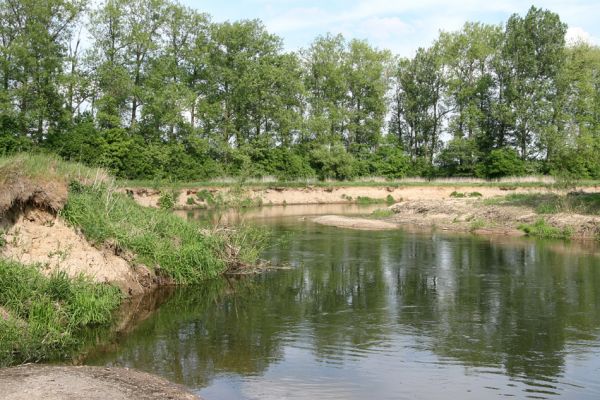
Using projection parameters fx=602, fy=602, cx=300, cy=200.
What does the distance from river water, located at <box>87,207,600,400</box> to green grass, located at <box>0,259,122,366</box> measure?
94 centimetres

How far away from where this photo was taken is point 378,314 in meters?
14.8

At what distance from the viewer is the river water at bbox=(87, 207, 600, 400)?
1002 centimetres

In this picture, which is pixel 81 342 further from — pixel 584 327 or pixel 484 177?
pixel 484 177

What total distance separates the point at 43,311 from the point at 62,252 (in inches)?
104

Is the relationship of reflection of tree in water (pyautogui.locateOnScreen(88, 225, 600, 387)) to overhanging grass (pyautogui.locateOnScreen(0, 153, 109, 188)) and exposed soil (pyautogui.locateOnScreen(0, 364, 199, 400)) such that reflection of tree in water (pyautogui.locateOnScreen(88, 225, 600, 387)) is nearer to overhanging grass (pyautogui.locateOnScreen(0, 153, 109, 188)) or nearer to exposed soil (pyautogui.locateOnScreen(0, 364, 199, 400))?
exposed soil (pyautogui.locateOnScreen(0, 364, 199, 400))

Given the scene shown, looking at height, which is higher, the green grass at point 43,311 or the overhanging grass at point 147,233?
the overhanging grass at point 147,233

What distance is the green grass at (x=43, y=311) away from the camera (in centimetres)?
1068

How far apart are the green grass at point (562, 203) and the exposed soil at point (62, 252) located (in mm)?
24832

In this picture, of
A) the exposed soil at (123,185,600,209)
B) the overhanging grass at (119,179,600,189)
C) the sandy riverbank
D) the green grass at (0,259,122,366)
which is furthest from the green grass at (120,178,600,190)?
the green grass at (0,259,122,366)

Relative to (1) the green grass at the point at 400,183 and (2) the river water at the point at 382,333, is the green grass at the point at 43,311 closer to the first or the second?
(2) the river water at the point at 382,333

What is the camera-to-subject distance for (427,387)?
984 cm

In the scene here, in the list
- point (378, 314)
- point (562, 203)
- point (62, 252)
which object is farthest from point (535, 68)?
point (62, 252)


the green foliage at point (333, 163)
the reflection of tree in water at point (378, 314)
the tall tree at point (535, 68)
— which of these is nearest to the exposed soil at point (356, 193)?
the green foliage at point (333, 163)

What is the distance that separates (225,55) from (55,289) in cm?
→ 4755
